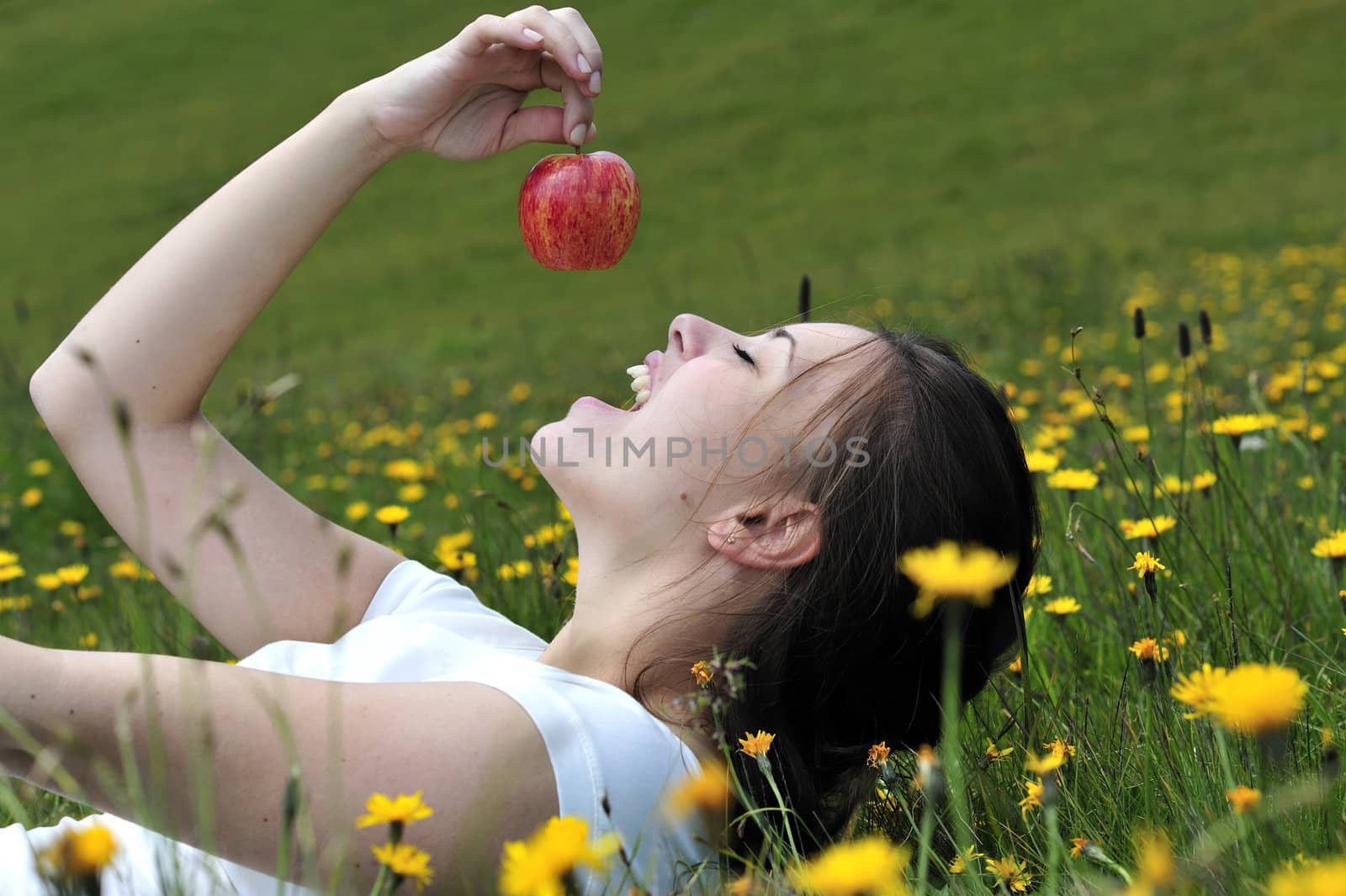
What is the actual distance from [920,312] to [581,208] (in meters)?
5.73

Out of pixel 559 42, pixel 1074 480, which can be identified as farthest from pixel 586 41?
pixel 1074 480

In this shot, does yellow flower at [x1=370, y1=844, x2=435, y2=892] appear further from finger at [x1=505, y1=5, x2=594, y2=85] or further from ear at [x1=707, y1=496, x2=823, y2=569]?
finger at [x1=505, y1=5, x2=594, y2=85]

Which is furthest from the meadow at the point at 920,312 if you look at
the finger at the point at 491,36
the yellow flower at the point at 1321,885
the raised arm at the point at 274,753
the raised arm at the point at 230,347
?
the finger at the point at 491,36

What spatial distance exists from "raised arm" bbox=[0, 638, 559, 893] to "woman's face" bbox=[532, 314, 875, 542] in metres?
0.41

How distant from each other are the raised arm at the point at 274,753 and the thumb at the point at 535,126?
109cm

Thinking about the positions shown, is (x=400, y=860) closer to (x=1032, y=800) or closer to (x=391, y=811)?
(x=391, y=811)

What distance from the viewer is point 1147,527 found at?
1.85 m

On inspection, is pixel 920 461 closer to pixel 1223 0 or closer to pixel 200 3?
pixel 1223 0

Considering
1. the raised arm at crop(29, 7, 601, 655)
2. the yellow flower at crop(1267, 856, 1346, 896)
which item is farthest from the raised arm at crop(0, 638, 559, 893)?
the yellow flower at crop(1267, 856, 1346, 896)

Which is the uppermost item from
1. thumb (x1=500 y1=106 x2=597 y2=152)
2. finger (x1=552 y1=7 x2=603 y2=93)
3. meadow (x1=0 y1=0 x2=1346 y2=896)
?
finger (x1=552 y1=7 x2=603 y2=93)

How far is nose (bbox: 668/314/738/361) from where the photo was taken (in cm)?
177

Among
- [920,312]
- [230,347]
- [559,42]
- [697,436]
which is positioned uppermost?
[559,42]

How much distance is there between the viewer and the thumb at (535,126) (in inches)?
82.0

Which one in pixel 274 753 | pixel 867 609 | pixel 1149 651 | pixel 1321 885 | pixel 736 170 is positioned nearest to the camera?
pixel 1321 885
